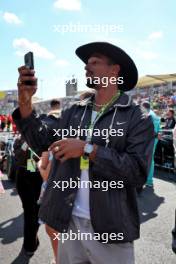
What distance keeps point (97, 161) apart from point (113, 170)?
97 mm

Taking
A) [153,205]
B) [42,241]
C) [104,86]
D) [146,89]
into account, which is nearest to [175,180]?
→ [153,205]

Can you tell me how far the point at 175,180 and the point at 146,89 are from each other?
1158 cm

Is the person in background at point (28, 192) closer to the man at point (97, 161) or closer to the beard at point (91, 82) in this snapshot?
the man at point (97, 161)

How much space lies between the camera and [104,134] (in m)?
1.95

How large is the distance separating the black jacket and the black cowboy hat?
201mm

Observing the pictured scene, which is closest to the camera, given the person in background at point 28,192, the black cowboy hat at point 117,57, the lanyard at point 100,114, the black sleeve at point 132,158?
the black sleeve at point 132,158

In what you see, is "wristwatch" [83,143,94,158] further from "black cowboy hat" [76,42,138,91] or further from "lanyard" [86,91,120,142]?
"black cowboy hat" [76,42,138,91]

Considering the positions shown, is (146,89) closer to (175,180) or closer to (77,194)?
(175,180)

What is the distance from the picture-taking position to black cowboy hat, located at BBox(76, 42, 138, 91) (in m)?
2.12

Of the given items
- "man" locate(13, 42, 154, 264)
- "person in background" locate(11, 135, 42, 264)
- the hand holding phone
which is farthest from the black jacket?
"person in background" locate(11, 135, 42, 264)

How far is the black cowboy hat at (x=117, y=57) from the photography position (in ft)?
6.95

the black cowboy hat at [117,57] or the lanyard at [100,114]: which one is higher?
the black cowboy hat at [117,57]

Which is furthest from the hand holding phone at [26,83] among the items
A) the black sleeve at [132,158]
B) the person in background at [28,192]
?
the person in background at [28,192]

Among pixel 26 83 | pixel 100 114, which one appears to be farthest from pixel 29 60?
pixel 100 114
